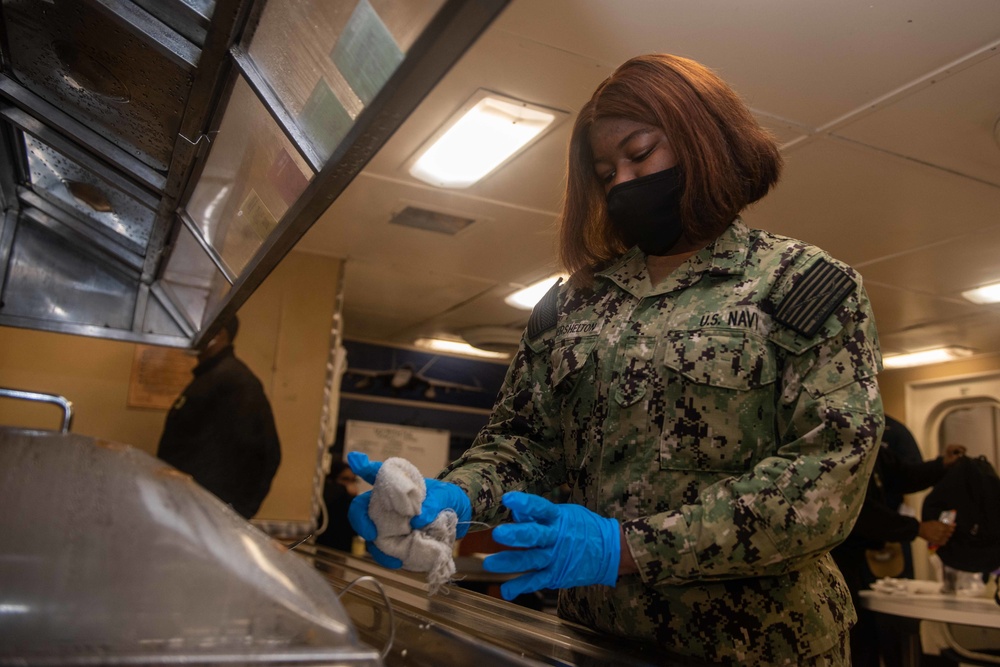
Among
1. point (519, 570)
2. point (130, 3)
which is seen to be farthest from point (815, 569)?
point (130, 3)

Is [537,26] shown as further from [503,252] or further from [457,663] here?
[503,252]

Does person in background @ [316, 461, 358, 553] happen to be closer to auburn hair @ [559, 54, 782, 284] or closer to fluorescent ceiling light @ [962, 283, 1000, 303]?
auburn hair @ [559, 54, 782, 284]

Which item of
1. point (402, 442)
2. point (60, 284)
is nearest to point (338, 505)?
point (402, 442)

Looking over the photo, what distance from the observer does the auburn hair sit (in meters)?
1.27

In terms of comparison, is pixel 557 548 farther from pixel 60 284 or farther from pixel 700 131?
pixel 60 284

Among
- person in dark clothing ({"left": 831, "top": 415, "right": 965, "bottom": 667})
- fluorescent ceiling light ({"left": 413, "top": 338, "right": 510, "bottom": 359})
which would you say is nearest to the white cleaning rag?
person in dark clothing ({"left": 831, "top": 415, "right": 965, "bottom": 667})

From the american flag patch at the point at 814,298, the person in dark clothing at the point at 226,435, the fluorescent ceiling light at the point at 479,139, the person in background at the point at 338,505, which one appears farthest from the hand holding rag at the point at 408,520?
the person in background at the point at 338,505

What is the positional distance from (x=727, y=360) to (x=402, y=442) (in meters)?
6.20

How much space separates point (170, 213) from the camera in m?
1.57

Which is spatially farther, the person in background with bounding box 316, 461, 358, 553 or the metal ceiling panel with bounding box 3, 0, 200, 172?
the person in background with bounding box 316, 461, 358, 553

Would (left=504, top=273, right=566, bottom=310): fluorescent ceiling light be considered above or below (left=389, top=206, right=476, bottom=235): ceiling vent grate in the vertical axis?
below

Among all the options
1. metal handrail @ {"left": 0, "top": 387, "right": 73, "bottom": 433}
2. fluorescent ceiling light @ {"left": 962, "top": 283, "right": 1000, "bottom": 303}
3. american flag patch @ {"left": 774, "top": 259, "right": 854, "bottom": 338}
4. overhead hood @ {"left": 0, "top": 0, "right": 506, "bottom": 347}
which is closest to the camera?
overhead hood @ {"left": 0, "top": 0, "right": 506, "bottom": 347}

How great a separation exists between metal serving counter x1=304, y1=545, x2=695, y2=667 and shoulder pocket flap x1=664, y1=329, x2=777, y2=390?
1.31 feet

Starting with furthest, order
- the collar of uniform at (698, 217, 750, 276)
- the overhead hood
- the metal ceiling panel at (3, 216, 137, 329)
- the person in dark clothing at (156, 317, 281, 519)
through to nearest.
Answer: the person in dark clothing at (156, 317, 281, 519) < the metal ceiling panel at (3, 216, 137, 329) < the collar of uniform at (698, 217, 750, 276) < the overhead hood
